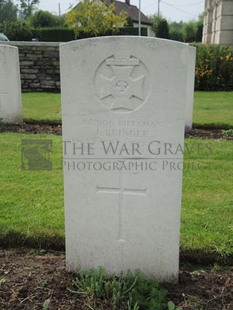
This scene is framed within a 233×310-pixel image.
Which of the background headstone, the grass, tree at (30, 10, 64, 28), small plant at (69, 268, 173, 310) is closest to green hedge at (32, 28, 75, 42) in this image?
tree at (30, 10, 64, 28)

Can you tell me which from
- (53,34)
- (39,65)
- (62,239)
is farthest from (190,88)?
(53,34)

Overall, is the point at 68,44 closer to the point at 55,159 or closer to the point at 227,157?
the point at 55,159

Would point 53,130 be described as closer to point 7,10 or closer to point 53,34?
point 53,34

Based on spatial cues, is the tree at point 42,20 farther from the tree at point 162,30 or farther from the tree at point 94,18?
the tree at point 94,18

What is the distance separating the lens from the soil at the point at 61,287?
2332 millimetres

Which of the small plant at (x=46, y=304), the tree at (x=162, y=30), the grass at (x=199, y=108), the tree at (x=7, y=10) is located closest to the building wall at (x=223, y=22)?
the grass at (x=199, y=108)

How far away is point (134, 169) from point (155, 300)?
0.80 meters

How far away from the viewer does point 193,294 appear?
8.01 ft

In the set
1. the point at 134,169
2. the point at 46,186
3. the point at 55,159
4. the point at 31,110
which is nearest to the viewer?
the point at 134,169

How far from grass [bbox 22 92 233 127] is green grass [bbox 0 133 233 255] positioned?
2276 mm

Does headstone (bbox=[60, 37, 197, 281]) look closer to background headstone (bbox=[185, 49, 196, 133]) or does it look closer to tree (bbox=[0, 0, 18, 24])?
background headstone (bbox=[185, 49, 196, 133])

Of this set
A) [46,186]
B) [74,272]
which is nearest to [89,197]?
[74,272]

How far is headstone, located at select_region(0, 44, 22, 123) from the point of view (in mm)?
6844

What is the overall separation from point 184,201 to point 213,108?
5.84 meters
